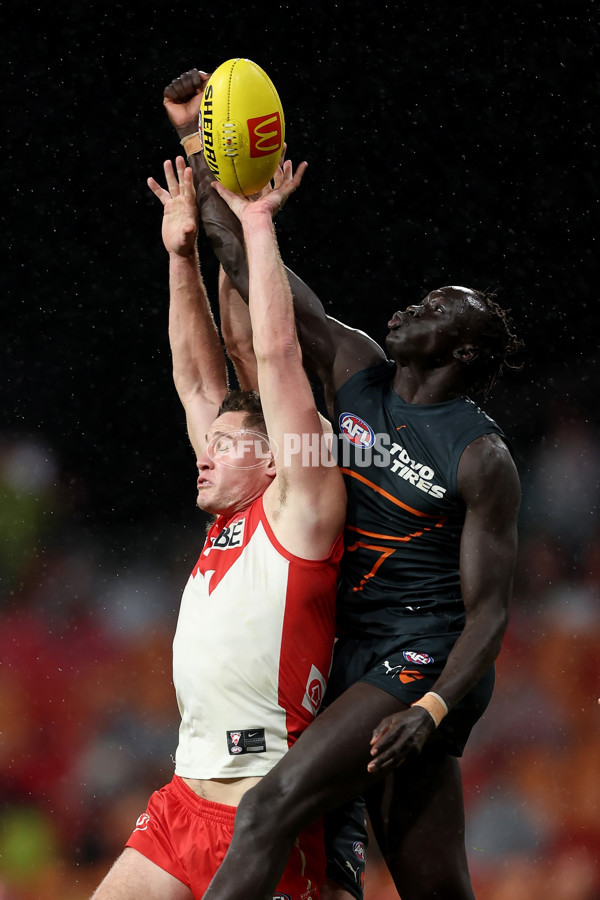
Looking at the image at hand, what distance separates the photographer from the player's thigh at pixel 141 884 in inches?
115

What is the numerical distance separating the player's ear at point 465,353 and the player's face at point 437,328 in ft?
0.05

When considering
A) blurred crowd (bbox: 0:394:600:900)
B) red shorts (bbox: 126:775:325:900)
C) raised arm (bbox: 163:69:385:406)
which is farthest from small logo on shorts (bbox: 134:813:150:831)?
blurred crowd (bbox: 0:394:600:900)

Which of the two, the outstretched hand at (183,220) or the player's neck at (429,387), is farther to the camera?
the outstretched hand at (183,220)

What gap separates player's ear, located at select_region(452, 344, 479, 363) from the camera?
3348 millimetres

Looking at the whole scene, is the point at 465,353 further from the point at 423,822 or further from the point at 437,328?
the point at 423,822

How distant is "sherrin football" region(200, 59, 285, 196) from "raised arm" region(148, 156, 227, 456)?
14.3 inches

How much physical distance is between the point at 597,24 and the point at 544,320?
2004 millimetres

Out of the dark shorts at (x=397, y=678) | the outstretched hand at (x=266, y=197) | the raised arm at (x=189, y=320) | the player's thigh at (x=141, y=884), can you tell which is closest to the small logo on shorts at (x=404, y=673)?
the dark shorts at (x=397, y=678)

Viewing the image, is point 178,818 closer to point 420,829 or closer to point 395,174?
point 420,829

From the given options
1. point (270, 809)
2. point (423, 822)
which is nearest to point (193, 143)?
point (270, 809)

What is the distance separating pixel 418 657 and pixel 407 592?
21cm

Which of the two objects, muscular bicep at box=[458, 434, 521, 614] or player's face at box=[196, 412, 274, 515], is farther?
player's face at box=[196, 412, 274, 515]

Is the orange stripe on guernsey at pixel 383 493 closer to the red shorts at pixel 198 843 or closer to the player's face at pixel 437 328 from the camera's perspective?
the player's face at pixel 437 328

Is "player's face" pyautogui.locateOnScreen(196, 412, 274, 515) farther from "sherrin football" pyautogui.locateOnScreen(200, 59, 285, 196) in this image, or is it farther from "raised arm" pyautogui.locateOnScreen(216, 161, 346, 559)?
"sherrin football" pyautogui.locateOnScreen(200, 59, 285, 196)
